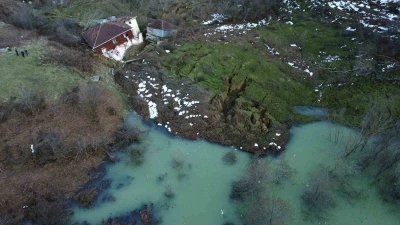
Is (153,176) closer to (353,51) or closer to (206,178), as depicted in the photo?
(206,178)

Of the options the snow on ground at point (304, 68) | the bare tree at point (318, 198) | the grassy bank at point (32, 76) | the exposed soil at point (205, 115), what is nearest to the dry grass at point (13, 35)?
the grassy bank at point (32, 76)

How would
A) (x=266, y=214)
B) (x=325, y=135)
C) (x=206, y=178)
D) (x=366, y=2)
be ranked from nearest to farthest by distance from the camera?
1. (x=266, y=214)
2. (x=206, y=178)
3. (x=325, y=135)
4. (x=366, y=2)

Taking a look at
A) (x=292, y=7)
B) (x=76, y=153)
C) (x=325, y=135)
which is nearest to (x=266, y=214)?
(x=325, y=135)

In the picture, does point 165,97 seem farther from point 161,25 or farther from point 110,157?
point 161,25

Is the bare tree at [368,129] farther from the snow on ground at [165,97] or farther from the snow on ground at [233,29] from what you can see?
the snow on ground at [233,29]

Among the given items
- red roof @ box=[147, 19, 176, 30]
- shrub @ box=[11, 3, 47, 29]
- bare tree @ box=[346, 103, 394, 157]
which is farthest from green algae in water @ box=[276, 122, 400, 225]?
shrub @ box=[11, 3, 47, 29]

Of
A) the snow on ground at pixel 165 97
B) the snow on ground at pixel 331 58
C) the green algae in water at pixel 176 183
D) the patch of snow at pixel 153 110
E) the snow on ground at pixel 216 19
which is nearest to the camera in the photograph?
the green algae in water at pixel 176 183
